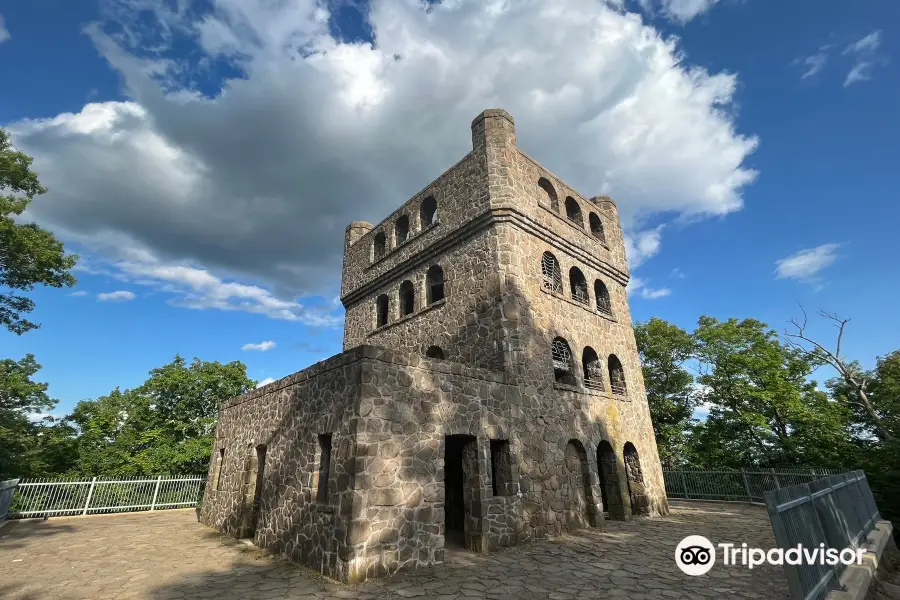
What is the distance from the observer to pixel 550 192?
14.6m

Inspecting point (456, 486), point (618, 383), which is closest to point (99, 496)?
point (456, 486)

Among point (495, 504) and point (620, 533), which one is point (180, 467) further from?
point (620, 533)

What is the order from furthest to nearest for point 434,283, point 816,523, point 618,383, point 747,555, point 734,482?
point 734,482 < point 618,383 < point 434,283 < point 747,555 < point 816,523

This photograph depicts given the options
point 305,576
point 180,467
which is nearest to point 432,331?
point 305,576

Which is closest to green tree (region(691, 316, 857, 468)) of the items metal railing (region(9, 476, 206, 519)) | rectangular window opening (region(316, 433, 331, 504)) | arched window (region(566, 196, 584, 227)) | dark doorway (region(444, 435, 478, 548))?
arched window (region(566, 196, 584, 227))

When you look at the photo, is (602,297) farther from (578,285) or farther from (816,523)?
(816,523)

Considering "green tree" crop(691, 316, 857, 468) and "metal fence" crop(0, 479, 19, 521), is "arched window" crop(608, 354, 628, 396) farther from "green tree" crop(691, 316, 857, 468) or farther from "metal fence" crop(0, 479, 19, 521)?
"metal fence" crop(0, 479, 19, 521)

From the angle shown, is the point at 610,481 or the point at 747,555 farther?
the point at 610,481

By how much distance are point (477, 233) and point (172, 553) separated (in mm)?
10480

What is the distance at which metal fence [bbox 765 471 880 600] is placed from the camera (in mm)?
4219

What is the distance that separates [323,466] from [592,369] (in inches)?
355

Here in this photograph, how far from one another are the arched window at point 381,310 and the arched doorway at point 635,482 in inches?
367

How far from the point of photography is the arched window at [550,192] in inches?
564

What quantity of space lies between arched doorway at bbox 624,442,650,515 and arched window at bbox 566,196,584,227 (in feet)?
26.2
